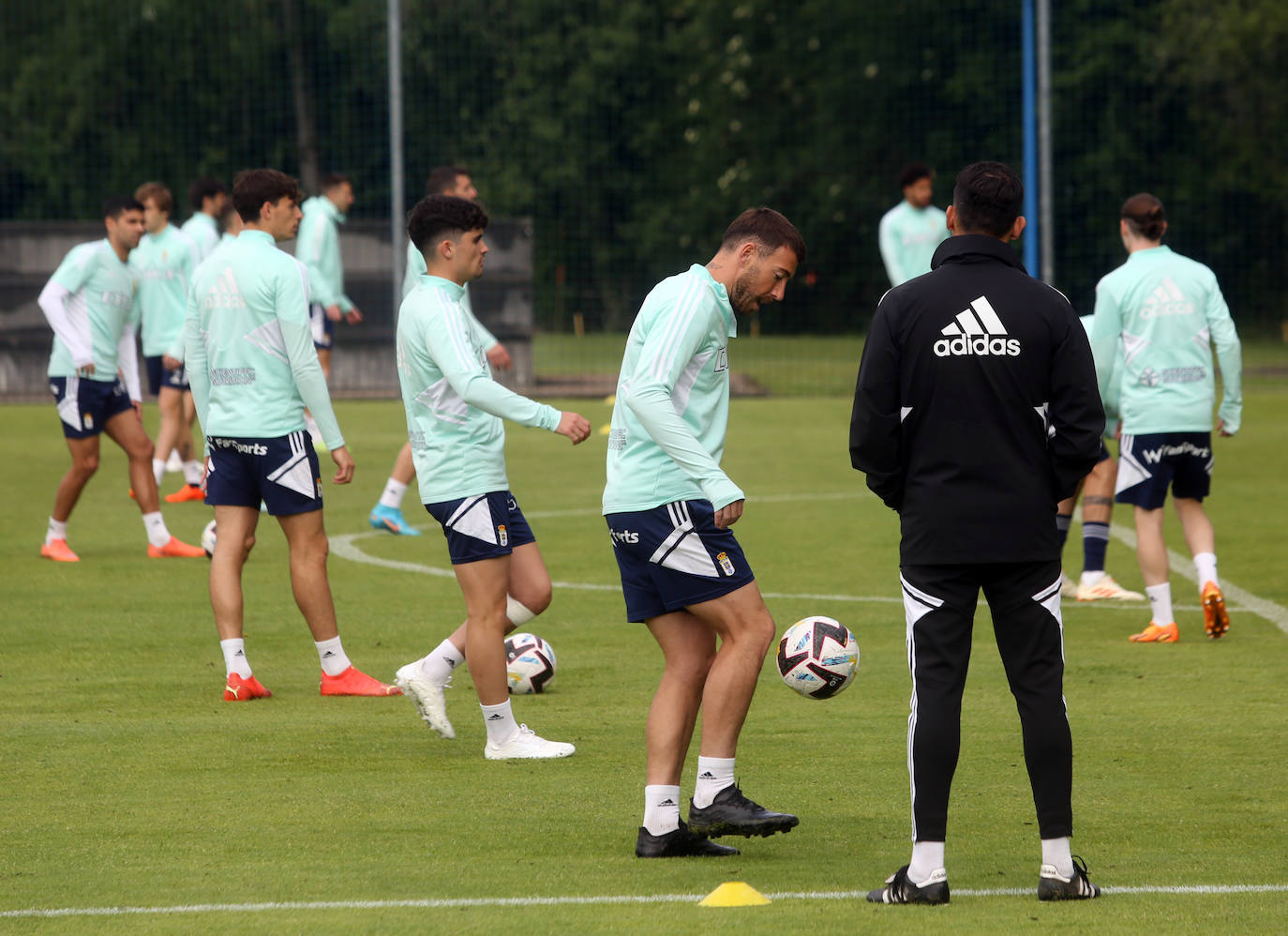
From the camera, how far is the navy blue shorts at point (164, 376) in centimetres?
1420

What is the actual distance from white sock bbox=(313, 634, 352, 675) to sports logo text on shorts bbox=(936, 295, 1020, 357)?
376 centimetres

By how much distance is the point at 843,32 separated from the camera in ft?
130

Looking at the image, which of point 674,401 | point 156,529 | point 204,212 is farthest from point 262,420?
point 204,212

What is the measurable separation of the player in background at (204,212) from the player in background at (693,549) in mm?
9963

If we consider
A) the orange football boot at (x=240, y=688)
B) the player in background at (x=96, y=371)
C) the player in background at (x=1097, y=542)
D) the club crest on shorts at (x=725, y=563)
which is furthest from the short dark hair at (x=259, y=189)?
the player in background at (x=1097, y=542)

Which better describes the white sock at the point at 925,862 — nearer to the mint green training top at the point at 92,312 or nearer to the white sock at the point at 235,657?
the white sock at the point at 235,657

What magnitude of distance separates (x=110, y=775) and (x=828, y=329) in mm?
25893

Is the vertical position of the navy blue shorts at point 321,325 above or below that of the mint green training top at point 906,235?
below

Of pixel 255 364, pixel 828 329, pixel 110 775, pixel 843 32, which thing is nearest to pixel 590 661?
pixel 255 364

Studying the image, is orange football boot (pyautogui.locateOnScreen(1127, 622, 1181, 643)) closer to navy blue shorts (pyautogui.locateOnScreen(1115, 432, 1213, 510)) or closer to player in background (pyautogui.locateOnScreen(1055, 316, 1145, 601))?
navy blue shorts (pyautogui.locateOnScreen(1115, 432, 1213, 510))

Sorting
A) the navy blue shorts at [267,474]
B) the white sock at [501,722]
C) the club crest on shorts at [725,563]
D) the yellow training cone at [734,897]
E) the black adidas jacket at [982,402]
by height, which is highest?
the black adidas jacket at [982,402]

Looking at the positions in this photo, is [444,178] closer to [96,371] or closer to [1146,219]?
[96,371]

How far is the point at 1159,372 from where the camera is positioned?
8828 millimetres

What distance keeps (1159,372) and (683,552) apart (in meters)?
4.42
